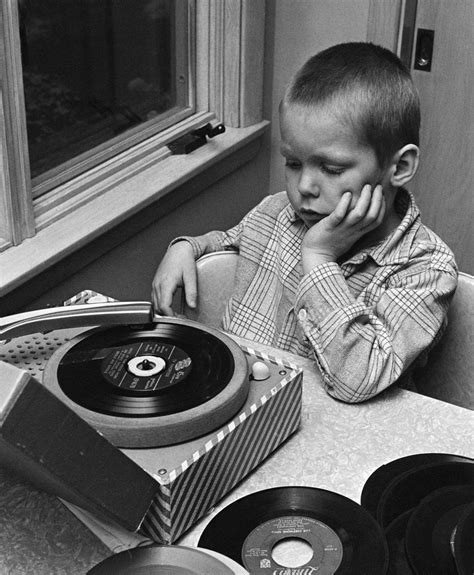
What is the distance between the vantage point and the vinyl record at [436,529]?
0.92 metres

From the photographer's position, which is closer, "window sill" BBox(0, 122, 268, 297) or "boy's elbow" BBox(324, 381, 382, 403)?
"boy's elbow" BBox(324, 381, 382, 403)

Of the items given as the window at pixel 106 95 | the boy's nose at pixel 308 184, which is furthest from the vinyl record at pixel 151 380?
the window at pixel 106 95

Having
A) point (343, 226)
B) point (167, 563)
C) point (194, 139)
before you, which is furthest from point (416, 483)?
point (194, 139)

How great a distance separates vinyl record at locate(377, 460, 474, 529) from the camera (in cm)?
102

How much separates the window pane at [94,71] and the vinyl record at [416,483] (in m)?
1.08

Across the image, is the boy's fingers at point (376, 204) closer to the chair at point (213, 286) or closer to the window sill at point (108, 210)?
the chair at point (213, 286)

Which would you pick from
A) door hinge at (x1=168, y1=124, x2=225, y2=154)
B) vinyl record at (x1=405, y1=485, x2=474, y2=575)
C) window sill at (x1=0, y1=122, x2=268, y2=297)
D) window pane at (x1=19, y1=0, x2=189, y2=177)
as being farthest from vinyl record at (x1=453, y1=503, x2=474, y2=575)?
door hinge at (x1=168, y1=124, x2=225, y2=154)

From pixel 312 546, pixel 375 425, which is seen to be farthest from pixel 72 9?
pixel 312 546

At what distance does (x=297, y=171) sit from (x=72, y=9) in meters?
0.75

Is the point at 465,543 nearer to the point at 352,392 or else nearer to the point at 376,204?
the point at 352,392

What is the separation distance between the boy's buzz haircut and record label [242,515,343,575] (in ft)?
2.08

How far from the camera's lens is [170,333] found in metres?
1.16

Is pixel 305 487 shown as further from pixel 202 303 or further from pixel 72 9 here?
pixel 72 9

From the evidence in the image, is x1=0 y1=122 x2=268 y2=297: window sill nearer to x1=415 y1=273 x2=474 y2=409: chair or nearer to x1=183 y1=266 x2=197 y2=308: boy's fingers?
x1=183 y1=266 x2=197 y2=308: boy's fingers
